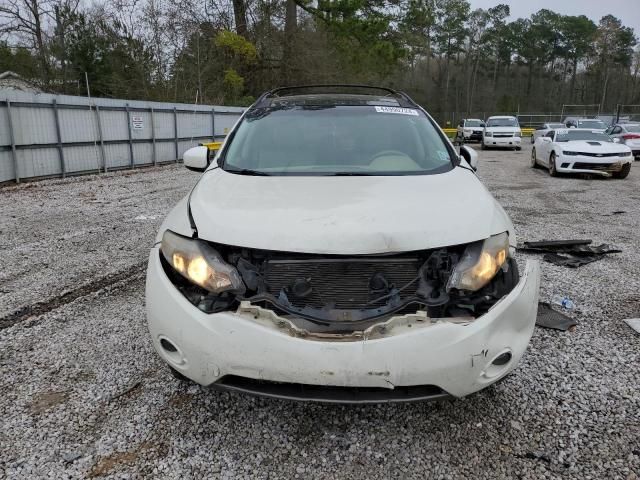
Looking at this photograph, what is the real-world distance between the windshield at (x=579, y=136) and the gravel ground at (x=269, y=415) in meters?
10.2

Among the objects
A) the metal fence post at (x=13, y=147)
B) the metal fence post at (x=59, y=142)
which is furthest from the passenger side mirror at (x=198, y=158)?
the metal fence post at (x=59, y=142)

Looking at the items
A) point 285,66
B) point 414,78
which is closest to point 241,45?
point 285,66

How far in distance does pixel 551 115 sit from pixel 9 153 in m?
50.8

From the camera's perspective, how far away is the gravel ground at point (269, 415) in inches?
80.0

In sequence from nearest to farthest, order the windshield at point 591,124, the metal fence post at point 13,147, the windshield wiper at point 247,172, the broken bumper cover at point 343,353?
the broken bumper cover at point 343,353, the windshield wiper at point 247,172, the metal fence post at point 13,147, the windshield at point 591,124

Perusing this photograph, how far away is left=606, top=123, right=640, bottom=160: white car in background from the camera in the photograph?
59.6 ft

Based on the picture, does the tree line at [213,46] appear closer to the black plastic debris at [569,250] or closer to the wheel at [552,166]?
the wheel at [552,166]

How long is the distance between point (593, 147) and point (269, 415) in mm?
12366

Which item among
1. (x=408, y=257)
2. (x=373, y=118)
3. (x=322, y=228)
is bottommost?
(x=408, y=257)

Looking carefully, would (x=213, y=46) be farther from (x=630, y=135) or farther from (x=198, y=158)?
(x=198, y=158)

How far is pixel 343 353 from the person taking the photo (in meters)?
1.82

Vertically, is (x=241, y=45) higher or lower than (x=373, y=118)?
higher

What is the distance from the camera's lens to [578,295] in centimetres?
398

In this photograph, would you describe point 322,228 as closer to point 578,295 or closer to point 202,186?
point 202,186
